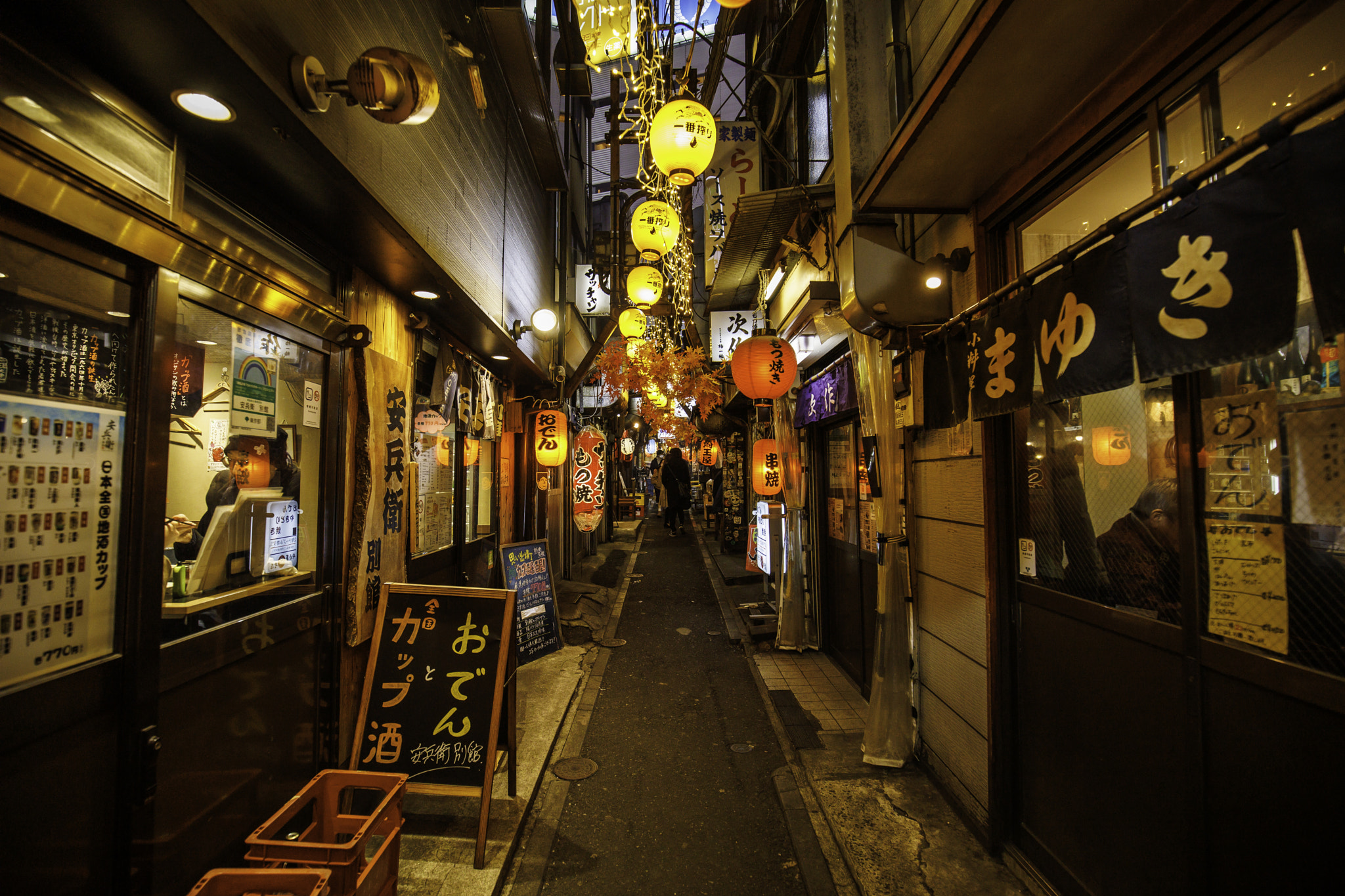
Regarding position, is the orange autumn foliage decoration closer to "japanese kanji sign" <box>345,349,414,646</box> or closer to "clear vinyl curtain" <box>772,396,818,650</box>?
"clear vinyl curtain" <box>772,396,818,650</box>

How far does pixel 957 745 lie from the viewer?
5.01 m

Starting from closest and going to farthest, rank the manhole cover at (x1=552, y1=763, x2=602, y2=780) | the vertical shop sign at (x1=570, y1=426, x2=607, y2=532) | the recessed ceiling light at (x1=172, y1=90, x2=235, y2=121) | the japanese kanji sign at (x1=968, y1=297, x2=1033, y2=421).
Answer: the recessed ceiling light at (x1=172, y1=90, x2=235, y2=121)
the japanese kanji sign at (x1=968, y1=297, x2=1033, y2=421)
the manhole cover at (x1=552, y1=763, x2=602, y2=780)
the vertical shop sign at (x1=570, y1=426, x2=607, y2=532)

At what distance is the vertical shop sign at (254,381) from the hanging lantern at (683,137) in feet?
15.7

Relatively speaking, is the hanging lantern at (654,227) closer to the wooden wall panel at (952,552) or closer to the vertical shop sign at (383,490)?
the vertical shop sign at (383,490)

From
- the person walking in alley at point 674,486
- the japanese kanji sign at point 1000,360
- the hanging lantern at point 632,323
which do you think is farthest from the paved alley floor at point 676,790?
the person walking in alley at point 674,486

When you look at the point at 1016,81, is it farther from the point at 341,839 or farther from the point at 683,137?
the point at 341,839

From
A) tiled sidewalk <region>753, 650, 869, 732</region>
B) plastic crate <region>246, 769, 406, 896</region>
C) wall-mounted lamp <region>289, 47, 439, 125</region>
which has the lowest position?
tiled sidewalk <region>753, 650, 869, 732</region>

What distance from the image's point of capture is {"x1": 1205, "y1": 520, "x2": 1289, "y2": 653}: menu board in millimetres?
2502

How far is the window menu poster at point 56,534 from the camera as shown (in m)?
2.50

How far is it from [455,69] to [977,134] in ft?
22.0

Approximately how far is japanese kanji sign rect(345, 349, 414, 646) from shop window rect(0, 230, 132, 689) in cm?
218

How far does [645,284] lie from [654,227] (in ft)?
4.73

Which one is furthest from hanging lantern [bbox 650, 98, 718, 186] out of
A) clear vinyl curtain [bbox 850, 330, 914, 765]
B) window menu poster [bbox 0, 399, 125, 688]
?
window menu poster [bbox 0, 399, 125, 688]

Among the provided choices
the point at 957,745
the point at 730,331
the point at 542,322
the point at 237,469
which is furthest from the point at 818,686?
the point at 730,331
